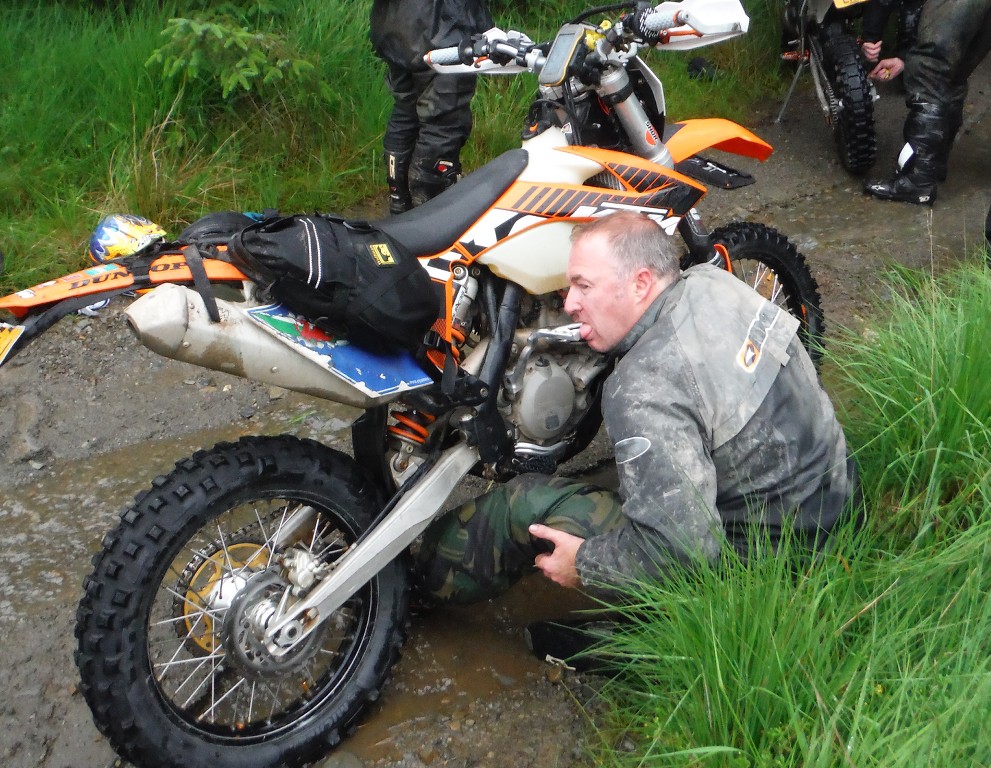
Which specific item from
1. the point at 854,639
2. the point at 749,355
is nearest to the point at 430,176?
the point at 749,355

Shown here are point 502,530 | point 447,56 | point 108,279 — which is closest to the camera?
point 108,279

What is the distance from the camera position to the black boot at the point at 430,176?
4141 mm

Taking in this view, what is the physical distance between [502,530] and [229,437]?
1.50 meters

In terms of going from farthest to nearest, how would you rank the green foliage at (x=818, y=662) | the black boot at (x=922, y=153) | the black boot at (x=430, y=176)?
the black boot at (x=922, y=153) < the black boot at (x=430, y=176) < the green foliage at (x=818, y=662)

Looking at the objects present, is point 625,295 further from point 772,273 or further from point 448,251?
point 772,273

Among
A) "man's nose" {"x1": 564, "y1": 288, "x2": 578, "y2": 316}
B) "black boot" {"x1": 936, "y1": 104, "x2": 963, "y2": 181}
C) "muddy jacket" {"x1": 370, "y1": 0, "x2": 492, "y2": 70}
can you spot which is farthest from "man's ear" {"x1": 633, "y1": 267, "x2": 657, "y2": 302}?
"black boot" {"x1": 936, "y1": 104, "x2": 963, "y2": 181}

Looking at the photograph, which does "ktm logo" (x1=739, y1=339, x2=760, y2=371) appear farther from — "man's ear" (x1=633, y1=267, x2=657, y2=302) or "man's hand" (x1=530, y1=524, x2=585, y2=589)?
"man's hand" (x1=530, y1=524, x2=585, y2=589)

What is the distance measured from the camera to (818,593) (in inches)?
79.6

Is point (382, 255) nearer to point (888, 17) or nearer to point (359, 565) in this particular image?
point (359, 565)

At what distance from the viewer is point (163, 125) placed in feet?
14.8

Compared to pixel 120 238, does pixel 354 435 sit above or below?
below

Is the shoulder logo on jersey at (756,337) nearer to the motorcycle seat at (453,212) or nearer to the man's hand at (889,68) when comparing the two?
the motorcycle seat at (453,212)

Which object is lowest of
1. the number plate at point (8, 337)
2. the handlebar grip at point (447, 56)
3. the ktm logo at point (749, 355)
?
the ktm logo at point (749, 355)

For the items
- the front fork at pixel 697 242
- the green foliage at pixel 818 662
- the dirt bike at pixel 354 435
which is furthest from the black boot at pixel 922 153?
the green foliage at pixel 818 662
